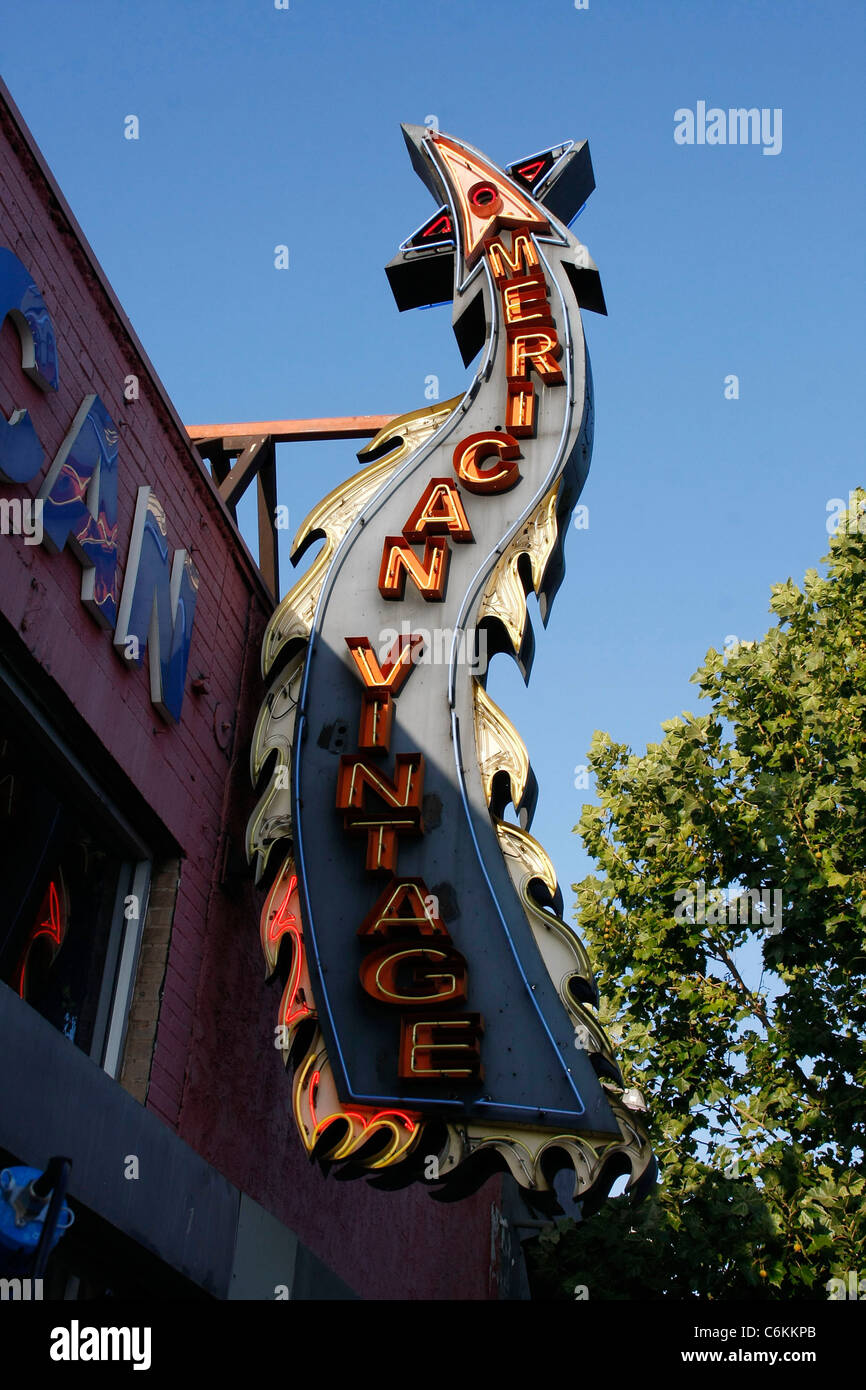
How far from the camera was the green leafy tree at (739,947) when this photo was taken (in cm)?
1088

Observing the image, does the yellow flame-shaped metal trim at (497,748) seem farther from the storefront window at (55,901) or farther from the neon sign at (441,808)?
the storefront window at (55,901)

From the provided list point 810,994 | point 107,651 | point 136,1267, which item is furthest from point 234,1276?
point 810,994

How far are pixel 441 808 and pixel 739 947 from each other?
626 centimetres

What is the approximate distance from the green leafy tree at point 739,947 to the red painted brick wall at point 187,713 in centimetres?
328

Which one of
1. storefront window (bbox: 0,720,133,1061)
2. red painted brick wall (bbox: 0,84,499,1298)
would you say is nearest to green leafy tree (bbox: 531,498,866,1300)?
red painted brick wall (bbox: 0,84,499,1298)

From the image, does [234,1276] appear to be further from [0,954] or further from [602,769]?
[602,769]

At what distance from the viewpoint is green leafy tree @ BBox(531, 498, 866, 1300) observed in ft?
35.7

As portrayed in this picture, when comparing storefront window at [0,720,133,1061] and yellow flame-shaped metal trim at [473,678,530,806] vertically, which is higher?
yellow flame-shaped metal trim at [473,678,530,806]

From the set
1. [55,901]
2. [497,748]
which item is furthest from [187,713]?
[497,748]

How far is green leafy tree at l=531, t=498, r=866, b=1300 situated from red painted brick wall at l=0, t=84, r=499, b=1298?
3.28 metres

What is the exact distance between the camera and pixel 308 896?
730 cm

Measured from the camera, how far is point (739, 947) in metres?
12.7

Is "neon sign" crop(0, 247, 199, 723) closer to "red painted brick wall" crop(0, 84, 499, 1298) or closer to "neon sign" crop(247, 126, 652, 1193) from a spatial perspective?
"red painted brick wall" crop(0, 84, 499, 1298)

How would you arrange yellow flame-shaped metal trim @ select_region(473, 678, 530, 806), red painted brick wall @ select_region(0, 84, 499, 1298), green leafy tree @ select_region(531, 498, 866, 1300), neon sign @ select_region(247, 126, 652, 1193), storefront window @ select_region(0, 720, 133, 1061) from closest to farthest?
A: storefront window @ select_region(0, 720, 133, 1061) → red painted brick wall @ select_region(0, 84, 499, 1298) → neon sign @ select_region(247, 126, 652, 1193) → yellow flame-shaped metal trim @ select_region(473, 678, 530, 806) → green leafy tree @ select_region(531, 498, 866, 1300)
